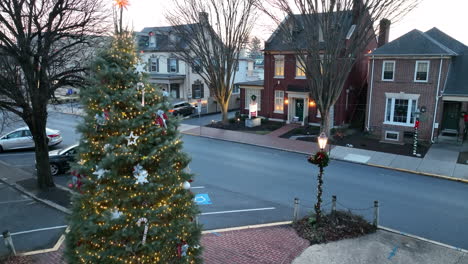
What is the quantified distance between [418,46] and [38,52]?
70.8 ft

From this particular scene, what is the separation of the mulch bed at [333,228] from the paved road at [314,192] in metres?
1.01

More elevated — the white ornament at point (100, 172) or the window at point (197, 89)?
the window at point (197, 89)

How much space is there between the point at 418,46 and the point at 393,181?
11.4 metres

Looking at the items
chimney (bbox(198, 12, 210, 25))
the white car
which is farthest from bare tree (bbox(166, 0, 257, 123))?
the white car

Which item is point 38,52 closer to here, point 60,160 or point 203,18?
point 60,160

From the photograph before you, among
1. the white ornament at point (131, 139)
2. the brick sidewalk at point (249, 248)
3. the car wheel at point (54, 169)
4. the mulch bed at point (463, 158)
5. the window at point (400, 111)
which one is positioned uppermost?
the white ornament at point (131, 139)

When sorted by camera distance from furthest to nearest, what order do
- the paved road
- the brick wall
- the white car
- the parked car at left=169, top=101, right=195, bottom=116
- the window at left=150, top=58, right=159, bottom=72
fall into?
the window at left=150, top=58, right=159, bottom=72 < the parked car at left=169, top=101, right=195, bottom=116 < the brick wall < the white car < the paved road

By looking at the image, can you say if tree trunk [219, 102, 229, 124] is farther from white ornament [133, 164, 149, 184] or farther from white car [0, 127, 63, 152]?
white ornament [133, 164, 149, 184]

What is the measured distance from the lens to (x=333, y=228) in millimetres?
9984

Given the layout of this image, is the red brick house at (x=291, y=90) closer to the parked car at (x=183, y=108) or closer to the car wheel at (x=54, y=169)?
the parked car at (x=183, y=108)

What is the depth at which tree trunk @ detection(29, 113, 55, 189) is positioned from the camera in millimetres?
12901

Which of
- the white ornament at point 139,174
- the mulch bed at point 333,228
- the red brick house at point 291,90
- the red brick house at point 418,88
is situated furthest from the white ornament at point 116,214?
the red brick house at point 291,90

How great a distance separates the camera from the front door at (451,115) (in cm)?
2258

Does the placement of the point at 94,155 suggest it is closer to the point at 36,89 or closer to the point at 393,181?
the point at 36,89
